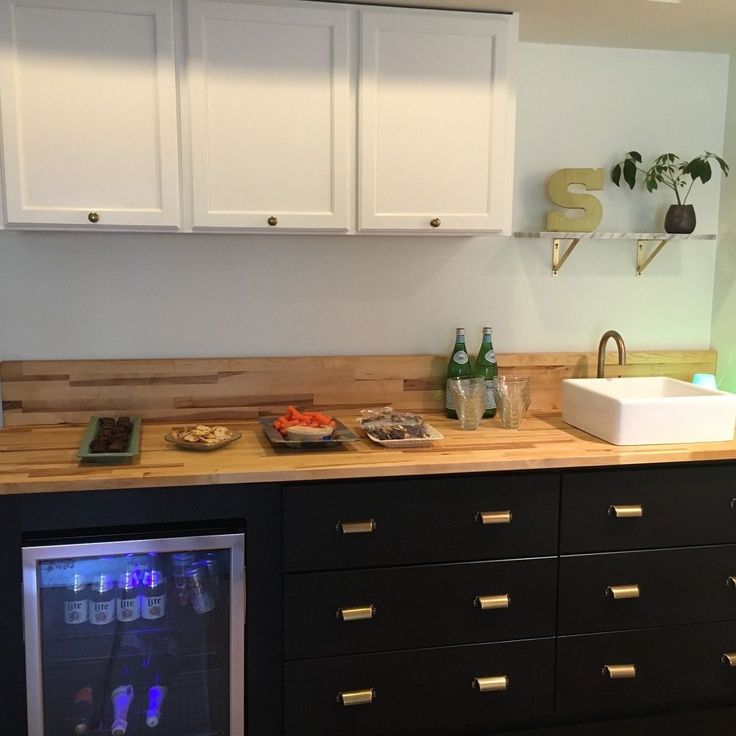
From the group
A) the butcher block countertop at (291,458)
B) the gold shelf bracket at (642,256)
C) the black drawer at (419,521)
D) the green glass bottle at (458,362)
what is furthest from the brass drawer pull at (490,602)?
the gold shelf bracket at (642,256)

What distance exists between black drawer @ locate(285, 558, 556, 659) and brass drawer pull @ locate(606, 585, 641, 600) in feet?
0.54

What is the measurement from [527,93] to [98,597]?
204 centimetres

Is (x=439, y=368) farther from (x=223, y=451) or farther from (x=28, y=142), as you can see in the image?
(x=28, y=142)

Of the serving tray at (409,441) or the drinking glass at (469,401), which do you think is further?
the drinking glass at (469,401)

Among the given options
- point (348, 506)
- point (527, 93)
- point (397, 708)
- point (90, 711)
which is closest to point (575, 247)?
point (527, 93)

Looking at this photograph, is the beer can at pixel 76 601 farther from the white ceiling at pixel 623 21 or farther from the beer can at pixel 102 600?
the white ceiling at pixel 623 21

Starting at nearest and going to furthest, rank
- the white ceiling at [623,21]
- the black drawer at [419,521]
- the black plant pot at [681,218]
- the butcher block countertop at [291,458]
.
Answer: the butcher block countertop at [291,458], the black drawer at [419,521], the white ceiling at [623,21], the black plant pot at [681,218]

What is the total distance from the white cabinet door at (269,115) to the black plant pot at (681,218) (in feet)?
3.83

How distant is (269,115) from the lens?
2.22 meters

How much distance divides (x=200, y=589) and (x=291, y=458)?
16.6 inches

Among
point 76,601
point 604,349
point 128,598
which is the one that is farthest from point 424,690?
point 604,349

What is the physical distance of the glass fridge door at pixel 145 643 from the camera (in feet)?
6.66

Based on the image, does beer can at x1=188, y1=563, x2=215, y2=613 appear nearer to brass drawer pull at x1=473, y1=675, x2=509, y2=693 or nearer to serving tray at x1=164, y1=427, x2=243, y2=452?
serving tray at x1=164, y1=427, x2=243, y2=452

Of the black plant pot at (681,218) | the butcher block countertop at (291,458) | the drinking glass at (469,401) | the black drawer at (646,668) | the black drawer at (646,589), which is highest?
the black plant pot at (681,218)
